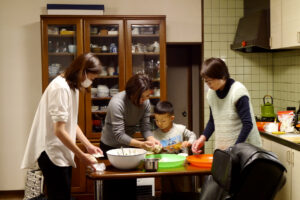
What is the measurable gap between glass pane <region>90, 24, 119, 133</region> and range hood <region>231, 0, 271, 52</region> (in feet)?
4.31

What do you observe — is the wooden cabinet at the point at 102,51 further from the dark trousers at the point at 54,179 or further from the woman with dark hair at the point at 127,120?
the dark trousers at the point at 54,179

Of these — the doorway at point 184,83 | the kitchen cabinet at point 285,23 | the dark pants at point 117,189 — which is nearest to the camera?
the dark pants at point 117,189

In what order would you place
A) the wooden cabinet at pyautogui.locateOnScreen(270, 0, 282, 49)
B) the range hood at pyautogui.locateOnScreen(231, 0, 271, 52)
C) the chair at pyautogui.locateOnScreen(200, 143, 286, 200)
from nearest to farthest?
1. the chair at pyautogui.locateOnScreen(200, 143, 286, 200)
2. the wooden cabinet at pyautogui.locateOnScreen(270, 0, 282, 49)
3. the range hood at pyautogui.locateOnScreen(231, 0, 271, 52)

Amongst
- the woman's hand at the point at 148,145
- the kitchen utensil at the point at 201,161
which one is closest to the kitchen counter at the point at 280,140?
the kitchen utensil at the point at 201,161

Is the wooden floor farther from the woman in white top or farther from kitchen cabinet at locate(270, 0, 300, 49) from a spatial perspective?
kitchen cabinet at locate(270, 0, 300, 49)

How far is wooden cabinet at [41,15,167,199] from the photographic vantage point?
418 cm

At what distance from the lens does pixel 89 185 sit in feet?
13.8

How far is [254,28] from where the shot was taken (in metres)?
3.99

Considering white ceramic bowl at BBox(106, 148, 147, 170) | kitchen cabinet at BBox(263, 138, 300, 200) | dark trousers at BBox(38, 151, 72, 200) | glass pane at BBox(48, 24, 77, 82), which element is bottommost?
kitchen cabinet at BBox(263, 138, 300, 200)

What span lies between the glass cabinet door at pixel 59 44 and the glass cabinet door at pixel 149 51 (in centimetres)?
54

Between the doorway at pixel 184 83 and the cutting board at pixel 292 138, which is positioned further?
the doorway at pixel 184 83

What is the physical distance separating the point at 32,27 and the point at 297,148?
3.00 metres

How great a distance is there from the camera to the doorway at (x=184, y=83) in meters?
4.91

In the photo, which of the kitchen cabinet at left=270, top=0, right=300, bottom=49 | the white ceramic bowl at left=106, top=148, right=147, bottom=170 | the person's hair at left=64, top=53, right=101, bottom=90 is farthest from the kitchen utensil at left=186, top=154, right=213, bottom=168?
the kitchen cabinet at left=270, top=0, right=300, bottom=49
